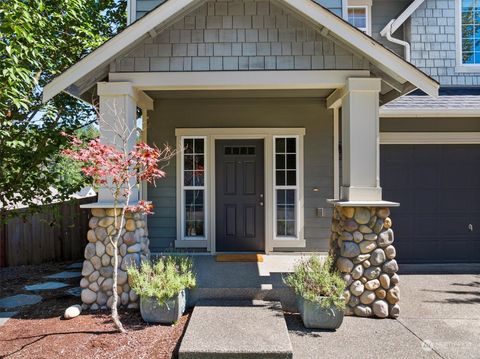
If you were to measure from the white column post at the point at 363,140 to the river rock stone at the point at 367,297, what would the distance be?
1.15m

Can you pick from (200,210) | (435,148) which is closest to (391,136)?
(435,148)

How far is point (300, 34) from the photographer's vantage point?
473cm

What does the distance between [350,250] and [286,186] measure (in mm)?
2374

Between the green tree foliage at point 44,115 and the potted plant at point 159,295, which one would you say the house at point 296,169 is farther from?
the potted plant at point 159,295

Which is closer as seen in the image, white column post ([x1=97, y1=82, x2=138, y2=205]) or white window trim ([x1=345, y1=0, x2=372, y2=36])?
white column post ([x1=97, y1=82, x2=138, y2=205])

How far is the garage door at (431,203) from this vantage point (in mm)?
6754

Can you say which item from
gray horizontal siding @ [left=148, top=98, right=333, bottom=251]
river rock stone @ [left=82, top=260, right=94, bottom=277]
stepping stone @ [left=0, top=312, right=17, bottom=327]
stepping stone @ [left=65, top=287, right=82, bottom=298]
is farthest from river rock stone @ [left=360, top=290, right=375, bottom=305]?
stepping stone @ [left=0, top=312, right=17, bottom=327]

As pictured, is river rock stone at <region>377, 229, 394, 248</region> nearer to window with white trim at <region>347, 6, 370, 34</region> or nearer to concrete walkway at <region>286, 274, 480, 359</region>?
concrete walkway at <region>286, 274, 480, 359</region>

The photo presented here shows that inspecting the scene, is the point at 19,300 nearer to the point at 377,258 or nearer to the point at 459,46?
the point at 377,258

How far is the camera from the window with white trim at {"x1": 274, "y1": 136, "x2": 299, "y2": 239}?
665 centimetres

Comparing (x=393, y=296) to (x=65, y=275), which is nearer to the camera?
(x=393, y=296)

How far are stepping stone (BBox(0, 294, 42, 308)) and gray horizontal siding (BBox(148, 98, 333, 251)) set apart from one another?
2031 mm

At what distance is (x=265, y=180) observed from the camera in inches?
261

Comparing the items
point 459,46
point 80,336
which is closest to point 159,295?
point 80,336
